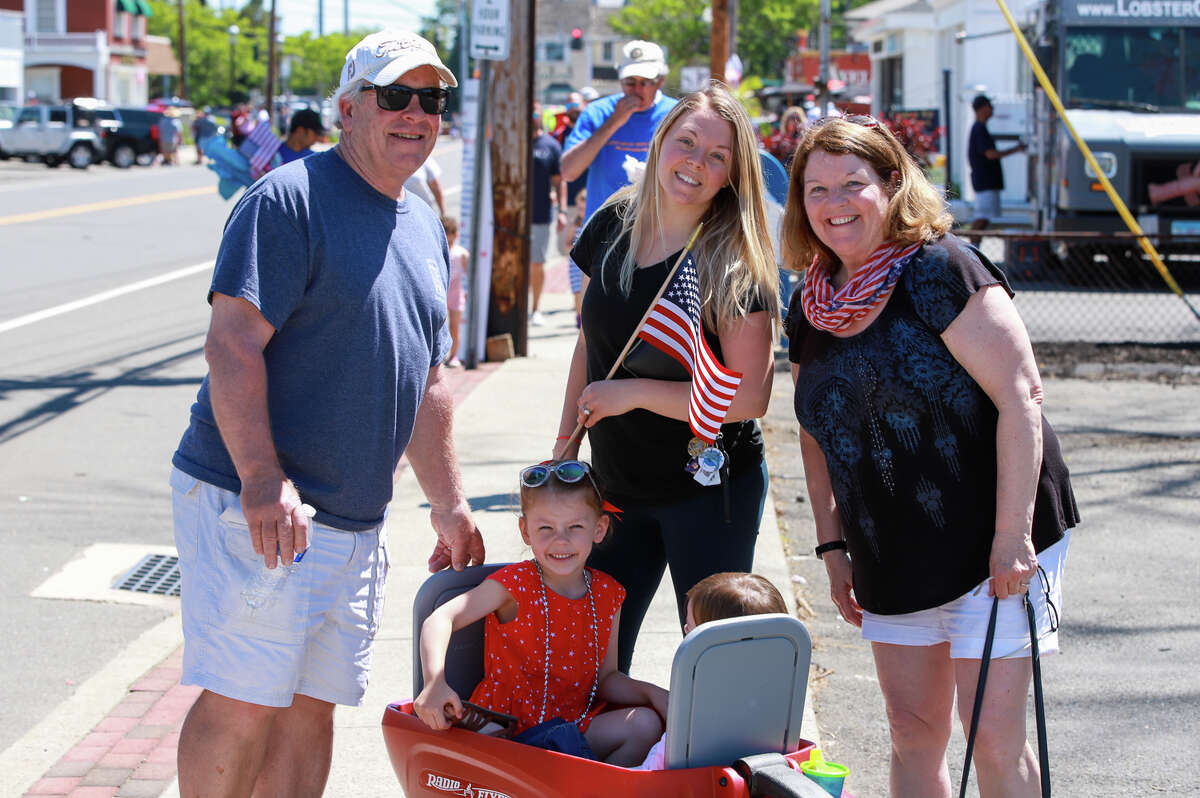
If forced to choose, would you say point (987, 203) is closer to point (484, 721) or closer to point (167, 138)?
point (484, 721)

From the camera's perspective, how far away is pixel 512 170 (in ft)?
34.1

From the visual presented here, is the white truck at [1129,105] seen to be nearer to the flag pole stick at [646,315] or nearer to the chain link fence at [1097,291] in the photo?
the chain link fence at [1097,291]

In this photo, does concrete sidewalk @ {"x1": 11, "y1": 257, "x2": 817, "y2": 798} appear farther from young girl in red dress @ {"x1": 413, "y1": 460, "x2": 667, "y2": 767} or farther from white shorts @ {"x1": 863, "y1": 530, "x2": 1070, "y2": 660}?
white shorts @ {"x1": 863, "y1": 530, "x2": 1070, "y2": 660}

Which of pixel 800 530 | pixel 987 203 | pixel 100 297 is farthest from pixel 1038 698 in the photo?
pixel 987 203

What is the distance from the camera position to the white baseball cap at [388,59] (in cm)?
297

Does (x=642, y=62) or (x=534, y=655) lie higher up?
(x=642, y=62)

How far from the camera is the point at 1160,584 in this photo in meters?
5.69

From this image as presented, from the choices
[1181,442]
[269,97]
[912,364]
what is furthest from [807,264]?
[269,97]

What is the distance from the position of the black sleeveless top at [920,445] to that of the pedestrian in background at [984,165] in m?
14.8

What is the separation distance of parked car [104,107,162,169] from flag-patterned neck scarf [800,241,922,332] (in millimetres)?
43472

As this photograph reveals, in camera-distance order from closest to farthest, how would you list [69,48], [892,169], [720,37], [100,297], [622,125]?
[892,169] → [622,125] → [720,37] → [100,297] → [69,48]

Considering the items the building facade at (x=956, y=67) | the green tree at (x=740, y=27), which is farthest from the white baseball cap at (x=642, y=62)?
the green tree at (x=740, y=27)

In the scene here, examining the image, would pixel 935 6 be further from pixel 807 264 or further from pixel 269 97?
pixel 807 264

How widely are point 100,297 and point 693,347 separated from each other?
1236 centimetres
